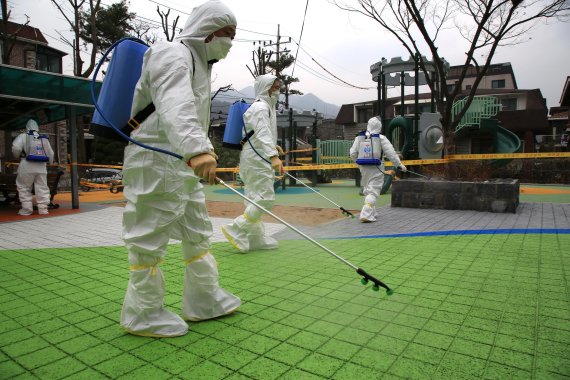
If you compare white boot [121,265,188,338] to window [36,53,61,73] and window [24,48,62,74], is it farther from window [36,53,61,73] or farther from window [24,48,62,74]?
window [36,53,61,73]

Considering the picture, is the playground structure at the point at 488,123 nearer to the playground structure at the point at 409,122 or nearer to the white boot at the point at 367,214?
the playground structure at the point at 409,122

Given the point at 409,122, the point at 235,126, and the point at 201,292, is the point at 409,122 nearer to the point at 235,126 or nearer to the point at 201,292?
the point at 235,126

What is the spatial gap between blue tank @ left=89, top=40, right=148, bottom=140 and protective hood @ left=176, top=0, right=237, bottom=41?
0.36m

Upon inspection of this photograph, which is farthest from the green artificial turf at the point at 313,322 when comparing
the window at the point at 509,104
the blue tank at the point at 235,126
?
the window at the point at 509,104

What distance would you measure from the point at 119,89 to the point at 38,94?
713 centimetres

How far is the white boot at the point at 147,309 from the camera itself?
104 inches

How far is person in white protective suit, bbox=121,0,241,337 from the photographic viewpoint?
2.40 metres

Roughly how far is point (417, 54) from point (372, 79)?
7.14ft

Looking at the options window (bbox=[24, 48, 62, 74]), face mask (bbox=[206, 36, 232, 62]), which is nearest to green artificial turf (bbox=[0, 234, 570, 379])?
face mask (bbox=[206, 36, 232, 62])

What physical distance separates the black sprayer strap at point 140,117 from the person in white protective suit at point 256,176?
2535mm

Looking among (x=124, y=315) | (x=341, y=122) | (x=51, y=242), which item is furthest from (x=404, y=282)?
(x=341, y=122)

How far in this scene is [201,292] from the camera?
9.75 feet

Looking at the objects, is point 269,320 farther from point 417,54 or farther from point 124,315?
point 417,54

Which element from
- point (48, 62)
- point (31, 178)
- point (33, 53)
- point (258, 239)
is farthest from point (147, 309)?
point (48, 62)
